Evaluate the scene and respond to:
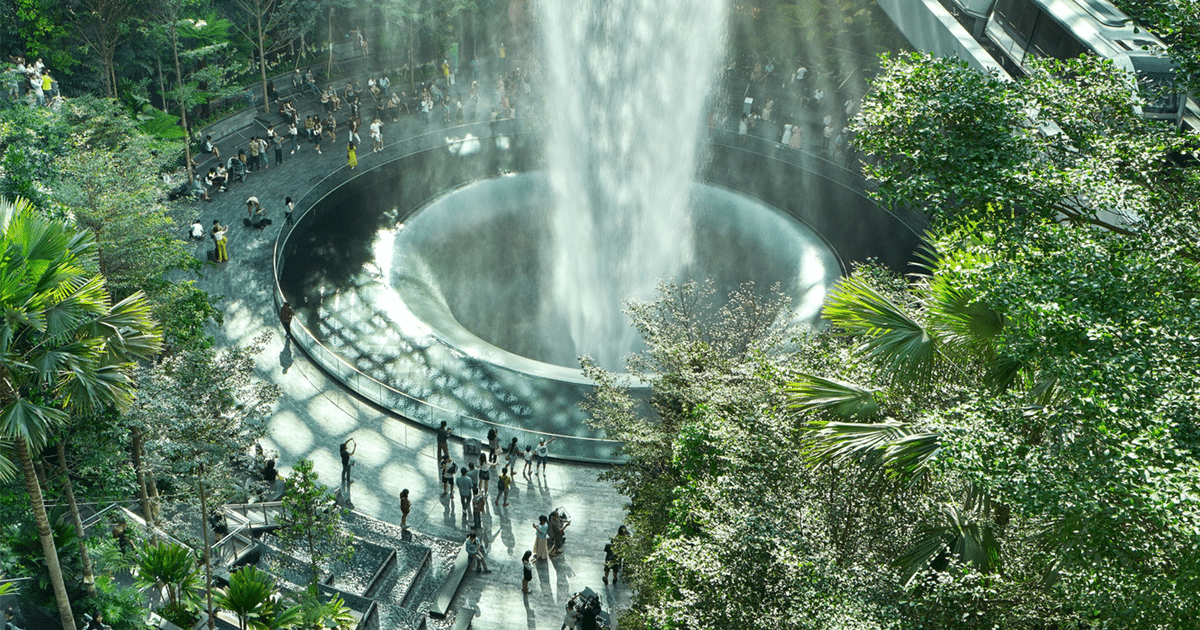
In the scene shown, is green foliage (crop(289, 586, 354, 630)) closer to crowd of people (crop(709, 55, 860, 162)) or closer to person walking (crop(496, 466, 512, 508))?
person walking (crop(496, 466, 512, 508))

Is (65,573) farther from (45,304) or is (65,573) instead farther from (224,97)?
(224,97)

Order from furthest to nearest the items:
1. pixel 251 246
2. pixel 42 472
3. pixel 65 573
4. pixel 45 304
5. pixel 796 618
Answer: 1. pixel 251 246
2. pixel 42 472
3. pixel 65 573
4. pixel 45 304
5. pixel 796 618

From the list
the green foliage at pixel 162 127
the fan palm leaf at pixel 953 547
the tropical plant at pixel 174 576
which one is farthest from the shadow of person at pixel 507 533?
the green foliage at pixel 162 127

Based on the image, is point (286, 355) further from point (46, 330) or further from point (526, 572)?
point (46, 330)

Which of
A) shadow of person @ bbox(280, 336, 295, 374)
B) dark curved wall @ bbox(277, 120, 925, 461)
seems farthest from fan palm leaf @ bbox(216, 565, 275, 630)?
shadow of person @ bbox(280, 336, 295, 374)

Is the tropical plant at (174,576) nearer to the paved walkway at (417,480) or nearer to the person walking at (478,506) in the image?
the paved walkway at (417,480)

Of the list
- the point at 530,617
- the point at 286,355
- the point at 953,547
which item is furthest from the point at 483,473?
the point at 953,547

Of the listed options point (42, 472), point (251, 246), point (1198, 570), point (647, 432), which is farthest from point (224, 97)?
point (1198, 570)
